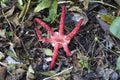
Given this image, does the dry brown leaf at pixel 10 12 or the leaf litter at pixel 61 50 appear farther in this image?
the dry brown leaf at pixel 10 12

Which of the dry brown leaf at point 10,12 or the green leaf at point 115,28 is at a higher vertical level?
the dry brown leaf at point 10,12

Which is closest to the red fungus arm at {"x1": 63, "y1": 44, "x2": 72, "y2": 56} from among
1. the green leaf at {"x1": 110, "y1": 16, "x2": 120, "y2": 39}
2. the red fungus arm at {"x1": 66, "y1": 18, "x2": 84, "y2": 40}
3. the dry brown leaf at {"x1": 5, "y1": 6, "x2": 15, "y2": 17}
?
the red fungus arm at {"x1": 66, "y1": 18, "x2": 84, "y2": 40}

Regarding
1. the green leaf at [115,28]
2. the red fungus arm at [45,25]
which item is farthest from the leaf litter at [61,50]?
the red fungus arm at [45,25]

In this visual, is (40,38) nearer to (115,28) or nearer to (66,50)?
(66,50)

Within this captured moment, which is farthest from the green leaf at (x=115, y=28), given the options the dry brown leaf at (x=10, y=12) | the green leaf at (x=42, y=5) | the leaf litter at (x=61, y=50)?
the dry brown leaf at (x=10, y=12)

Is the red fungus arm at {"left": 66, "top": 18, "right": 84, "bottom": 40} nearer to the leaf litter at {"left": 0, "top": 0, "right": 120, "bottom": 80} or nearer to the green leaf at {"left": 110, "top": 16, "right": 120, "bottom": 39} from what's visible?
the leaf litter at {"left": 0, "top": 0, "right": 120, "bottom": 80}

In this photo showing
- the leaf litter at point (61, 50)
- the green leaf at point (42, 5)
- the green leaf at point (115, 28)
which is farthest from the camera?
the green leaf at point (42, 5)

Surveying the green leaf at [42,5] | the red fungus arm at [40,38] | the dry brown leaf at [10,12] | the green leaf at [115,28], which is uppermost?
the green leaf at [42,5]

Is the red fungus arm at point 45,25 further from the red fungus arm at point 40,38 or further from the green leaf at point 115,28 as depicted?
the green leaf at point 115,28

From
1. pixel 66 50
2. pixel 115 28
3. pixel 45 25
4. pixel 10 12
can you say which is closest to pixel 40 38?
pixel 45 25

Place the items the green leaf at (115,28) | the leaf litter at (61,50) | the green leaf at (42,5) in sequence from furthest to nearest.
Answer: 1. the green leaf at (42,5)
2. the leaf litter at (61,50)
3. the green leaf at (115,28)

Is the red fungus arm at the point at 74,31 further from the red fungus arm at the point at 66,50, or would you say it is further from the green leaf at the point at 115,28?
the green leaf at the point at 115,28
